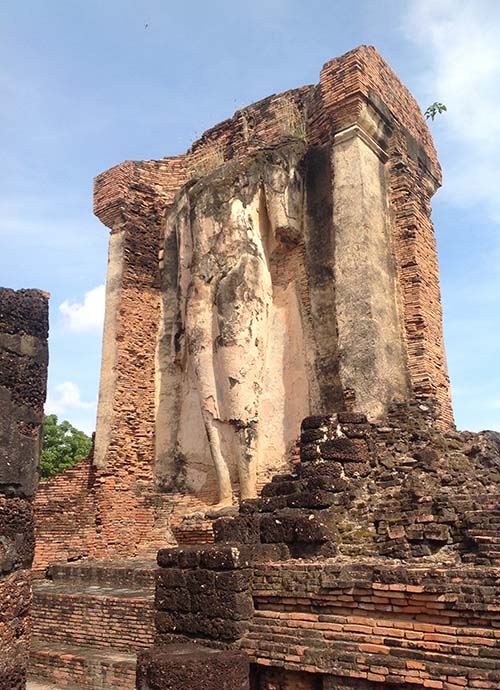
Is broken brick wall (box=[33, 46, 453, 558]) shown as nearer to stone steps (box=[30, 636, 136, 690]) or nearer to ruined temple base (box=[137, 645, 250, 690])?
stone steps (box=[30, 636, 136, 690])

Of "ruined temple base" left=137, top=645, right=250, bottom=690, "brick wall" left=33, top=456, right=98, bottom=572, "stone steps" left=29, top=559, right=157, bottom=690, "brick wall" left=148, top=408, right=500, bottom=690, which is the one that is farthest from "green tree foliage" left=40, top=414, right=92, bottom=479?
"ruined temple base" left=137, top=645, right=250, bottom=690

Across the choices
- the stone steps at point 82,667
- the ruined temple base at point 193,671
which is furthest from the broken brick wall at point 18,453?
the stone steps at point 82,667

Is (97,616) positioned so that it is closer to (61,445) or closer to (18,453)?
(18,453)

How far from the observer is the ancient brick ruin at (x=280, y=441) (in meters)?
5.55

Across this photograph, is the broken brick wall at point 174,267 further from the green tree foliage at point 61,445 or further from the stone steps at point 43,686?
the green tree foliage at point 61,445

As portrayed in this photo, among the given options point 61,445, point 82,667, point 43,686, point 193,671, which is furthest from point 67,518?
point 61,445

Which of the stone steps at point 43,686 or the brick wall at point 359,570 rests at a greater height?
the brick wall at point 359,570

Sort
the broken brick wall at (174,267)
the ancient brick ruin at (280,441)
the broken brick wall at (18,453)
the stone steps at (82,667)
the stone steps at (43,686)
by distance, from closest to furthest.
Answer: the broken brick wall at (18,453)
the ancient brick ruin at (280,441)
the stone steps at (82,667)
the stone steps at (43,686)
the broken brick wall at (174,267)

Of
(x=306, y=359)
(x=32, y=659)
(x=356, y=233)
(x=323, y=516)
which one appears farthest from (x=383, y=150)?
(x=32, y=659)

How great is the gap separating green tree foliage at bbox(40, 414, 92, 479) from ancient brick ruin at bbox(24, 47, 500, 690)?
45.9 feet

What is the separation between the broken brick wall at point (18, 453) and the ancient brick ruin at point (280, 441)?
1.98 m

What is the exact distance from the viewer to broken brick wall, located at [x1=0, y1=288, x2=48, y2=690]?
3.80 metres

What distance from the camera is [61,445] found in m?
27.4

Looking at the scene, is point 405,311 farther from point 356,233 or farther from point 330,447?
point 330,447
